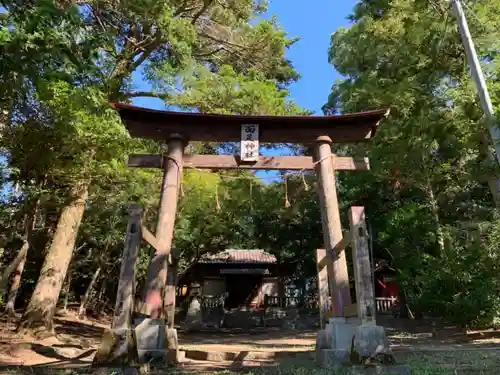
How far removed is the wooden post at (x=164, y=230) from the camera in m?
6.00

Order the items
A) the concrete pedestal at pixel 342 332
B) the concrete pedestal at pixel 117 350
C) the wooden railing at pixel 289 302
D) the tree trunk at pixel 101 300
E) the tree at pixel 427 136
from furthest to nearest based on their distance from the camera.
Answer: the wooden railing at pixel 289 302 → the tree trunk at pixel 101 300 → the tree at pixel 427 136 → the concrete pedestal at pixel 342 332 → the concrete pedestal at pixel 117 350

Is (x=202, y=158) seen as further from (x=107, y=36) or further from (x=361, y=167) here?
(x=107, y=36)

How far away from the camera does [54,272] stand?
10383mm

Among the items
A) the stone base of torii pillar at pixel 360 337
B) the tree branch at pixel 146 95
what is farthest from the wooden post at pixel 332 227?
the tree branch at pixel 146 95

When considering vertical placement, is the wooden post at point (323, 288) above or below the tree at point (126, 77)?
below

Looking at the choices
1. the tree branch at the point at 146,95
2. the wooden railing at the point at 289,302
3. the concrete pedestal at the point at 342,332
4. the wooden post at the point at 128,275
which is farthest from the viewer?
the wooden railing at the point at 289,302

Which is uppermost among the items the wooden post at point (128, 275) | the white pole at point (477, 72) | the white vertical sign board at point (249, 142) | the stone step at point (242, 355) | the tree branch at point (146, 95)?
the tree branch at point (146, 95)

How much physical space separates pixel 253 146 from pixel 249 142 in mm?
97

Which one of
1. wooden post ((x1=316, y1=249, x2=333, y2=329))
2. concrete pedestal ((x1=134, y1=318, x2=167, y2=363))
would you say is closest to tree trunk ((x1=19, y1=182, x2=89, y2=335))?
concrete pedestal ((x1=134, y1=318, x2=167, y2=363))

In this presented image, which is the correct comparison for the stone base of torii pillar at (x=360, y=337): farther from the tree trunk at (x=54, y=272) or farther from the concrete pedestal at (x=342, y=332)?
the tree trunk at (x=54, y=272)

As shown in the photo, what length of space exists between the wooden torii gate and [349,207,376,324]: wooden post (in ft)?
2.52

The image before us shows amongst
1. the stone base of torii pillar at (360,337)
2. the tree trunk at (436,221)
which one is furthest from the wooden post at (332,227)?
the tree trunk at (436,221)

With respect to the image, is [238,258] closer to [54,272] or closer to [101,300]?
[101,300]

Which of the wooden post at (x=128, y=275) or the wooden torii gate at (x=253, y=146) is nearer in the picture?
the wooden post at (x=128, y=275)
